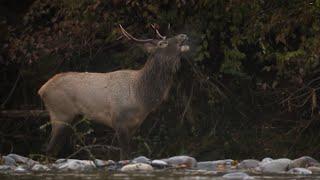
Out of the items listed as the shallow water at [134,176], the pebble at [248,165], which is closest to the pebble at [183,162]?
the pebble at [248,165]

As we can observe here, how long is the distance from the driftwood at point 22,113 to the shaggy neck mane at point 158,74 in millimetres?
1906

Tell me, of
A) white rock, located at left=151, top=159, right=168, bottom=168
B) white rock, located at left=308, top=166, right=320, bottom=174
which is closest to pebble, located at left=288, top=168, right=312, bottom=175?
white rock, located at left=308, top=166, right=320, bottom=174

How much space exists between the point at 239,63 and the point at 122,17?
5.96 ft

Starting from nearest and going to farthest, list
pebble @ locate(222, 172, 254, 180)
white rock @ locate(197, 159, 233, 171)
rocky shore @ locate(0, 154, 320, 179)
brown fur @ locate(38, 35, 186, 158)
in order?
1. pebble @ locate(222, 172, 254, 180)
2. rocky shore @ locate(0, 154, 320, 179)
3. white rock @ locate(197, 159, 233, 171)
4. brown fur @ locate(38, 35, 186, 158)

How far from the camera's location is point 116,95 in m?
13.0

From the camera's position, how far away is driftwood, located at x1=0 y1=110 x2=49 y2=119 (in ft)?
47.6

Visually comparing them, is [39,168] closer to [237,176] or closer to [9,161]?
[9,161]

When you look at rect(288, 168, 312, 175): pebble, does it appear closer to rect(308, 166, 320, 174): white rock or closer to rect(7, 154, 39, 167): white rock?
rect(308, 166, 320, 174): white rock

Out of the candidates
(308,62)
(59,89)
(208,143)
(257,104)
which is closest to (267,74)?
(257,104)

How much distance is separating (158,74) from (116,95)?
71 centimetres

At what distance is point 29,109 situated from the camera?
15.1 m

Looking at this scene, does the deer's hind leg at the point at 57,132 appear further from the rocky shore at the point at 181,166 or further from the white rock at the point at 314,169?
the white rock at the point at 314,169

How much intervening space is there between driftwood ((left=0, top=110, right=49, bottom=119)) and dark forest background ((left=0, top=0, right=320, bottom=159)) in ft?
0.71

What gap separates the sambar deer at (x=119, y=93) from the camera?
13.0m
